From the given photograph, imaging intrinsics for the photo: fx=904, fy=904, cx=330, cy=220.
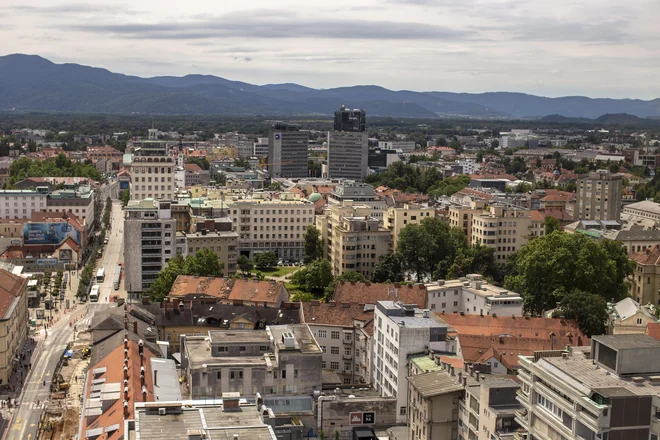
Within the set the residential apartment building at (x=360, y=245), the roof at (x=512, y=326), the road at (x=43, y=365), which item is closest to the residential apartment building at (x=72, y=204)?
the road at (x=43, y=365)

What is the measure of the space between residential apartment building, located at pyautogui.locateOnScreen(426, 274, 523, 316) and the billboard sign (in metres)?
62.0

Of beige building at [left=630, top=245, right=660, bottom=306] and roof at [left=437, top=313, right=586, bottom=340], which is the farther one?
beige building at [left=630, top=245, right=660, bottom=306]

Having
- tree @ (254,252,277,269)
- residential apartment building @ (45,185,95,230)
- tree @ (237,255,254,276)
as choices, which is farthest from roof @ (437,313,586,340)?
residential apartment building @ (45,185,95,230)

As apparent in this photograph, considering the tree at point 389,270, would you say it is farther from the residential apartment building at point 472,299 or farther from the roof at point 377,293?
the roof at point 377,293

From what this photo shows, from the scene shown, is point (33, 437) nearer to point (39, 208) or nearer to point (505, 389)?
point (505, 389)

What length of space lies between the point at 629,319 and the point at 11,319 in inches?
2002

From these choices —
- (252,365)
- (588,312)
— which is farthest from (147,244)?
(588,312)

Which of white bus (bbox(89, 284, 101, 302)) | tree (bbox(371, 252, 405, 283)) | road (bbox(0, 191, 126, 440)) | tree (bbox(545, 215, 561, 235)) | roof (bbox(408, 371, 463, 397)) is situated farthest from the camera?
tree (bbox(545, 215, 561, 235))

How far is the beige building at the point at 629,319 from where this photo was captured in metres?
74.4

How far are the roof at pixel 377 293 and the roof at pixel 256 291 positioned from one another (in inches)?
220

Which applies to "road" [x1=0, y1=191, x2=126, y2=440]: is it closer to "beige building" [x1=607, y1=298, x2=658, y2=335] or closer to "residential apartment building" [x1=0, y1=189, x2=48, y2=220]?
"residential apartment building" [x1=0, y1=189, x2=48, y2=220]

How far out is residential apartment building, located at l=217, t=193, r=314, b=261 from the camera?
12800cm

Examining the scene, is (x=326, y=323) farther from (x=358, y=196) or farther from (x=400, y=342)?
(x=358, y=196)

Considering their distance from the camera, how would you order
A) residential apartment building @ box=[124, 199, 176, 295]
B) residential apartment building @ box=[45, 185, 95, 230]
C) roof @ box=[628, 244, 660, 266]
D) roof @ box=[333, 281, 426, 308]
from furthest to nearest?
1. residential apartment building @ box=[45, 185, 95, 230]
2. roof @ box=[628, 244, 660, 266]
3. residential apartment building @ box=[124, 199, 176, 295]
4. roof @ box=[333, 281, 426, 308]
